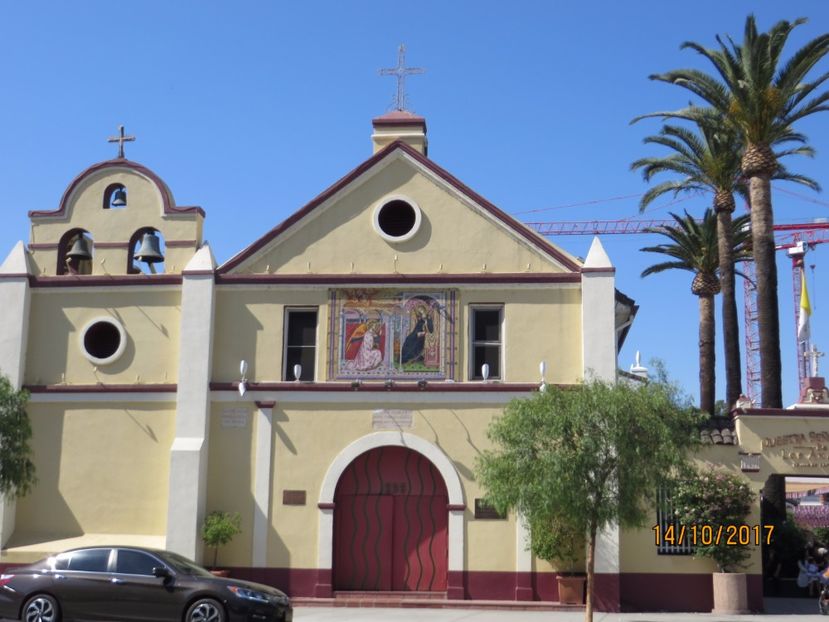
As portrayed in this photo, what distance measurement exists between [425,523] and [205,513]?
4983mm

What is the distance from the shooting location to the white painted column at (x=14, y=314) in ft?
81.1

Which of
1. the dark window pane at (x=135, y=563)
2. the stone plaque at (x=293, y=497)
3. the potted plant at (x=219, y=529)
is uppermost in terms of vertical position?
the stone plaque at (x=293, y=497)

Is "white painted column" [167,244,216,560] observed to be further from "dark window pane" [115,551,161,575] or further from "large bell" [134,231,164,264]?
"dark window pane" [115,551,161,575]

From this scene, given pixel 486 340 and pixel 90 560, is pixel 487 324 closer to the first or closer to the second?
pixel 486 340

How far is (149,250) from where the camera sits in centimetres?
2550

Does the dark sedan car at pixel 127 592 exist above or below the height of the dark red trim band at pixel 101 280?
below

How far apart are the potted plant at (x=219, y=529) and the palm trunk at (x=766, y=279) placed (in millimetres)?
13884

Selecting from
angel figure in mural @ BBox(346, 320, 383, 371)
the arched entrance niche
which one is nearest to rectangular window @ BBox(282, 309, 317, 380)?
angel figure in mural @ BBox(346, 320, 383, 371)

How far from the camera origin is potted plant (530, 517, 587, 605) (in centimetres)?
2206

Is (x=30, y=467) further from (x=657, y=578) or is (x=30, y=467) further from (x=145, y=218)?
(x=657, y=578)

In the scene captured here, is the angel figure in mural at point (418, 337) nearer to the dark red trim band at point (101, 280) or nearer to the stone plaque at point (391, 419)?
the stone plaque at point (391, 419)

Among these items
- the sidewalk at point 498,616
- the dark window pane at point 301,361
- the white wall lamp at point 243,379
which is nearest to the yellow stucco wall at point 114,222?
the white wall lamp at point 243,379

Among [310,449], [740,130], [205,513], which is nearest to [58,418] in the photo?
[205,513]

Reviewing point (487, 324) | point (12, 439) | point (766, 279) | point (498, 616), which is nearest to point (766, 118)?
point (766, 279)
